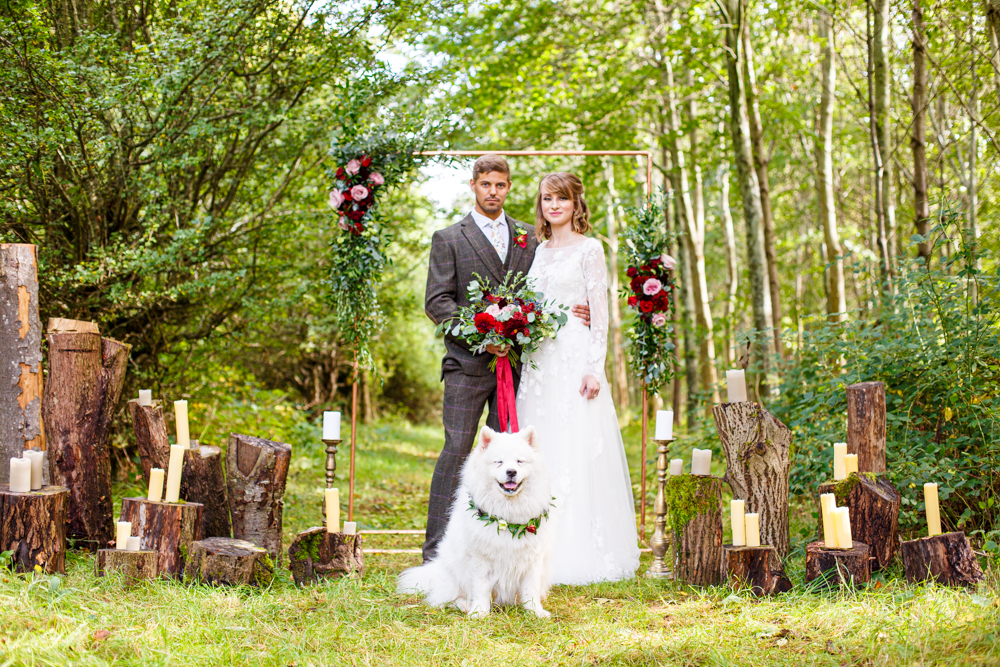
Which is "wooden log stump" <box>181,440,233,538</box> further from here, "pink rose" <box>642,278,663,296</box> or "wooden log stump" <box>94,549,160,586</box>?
"pink rose" <box>642,278,663,296</box>

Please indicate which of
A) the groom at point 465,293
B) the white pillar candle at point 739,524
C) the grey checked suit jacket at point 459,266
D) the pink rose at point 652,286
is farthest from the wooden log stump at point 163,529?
the pink rose at point 652,286

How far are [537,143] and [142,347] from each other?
5.39 m

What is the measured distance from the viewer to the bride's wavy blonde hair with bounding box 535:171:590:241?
4383 mm

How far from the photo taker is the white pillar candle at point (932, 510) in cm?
350

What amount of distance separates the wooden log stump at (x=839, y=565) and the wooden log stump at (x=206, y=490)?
3113 mm

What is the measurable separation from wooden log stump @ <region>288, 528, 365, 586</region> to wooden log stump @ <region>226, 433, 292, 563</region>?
27cm

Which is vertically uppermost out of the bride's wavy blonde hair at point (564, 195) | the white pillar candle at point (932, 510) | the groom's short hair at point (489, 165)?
the groom's short hair at point (489, 165)

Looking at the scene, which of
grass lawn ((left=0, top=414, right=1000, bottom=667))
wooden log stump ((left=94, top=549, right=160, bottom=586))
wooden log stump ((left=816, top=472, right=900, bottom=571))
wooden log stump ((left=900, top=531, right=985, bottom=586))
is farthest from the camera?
wooden log stump ((left=816, top=472, right=900, bottom=571))

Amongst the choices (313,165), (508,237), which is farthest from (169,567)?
(313,165)

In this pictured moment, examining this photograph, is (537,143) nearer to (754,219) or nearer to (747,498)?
(754,219)

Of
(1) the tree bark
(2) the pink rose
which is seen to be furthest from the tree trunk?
(1) the tree bark

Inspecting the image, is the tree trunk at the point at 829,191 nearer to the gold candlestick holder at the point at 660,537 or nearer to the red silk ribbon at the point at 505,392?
the gold candlestick holder at the point at 660,537

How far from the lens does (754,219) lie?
732 cm

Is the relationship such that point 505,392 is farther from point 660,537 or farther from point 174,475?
point 174,475
